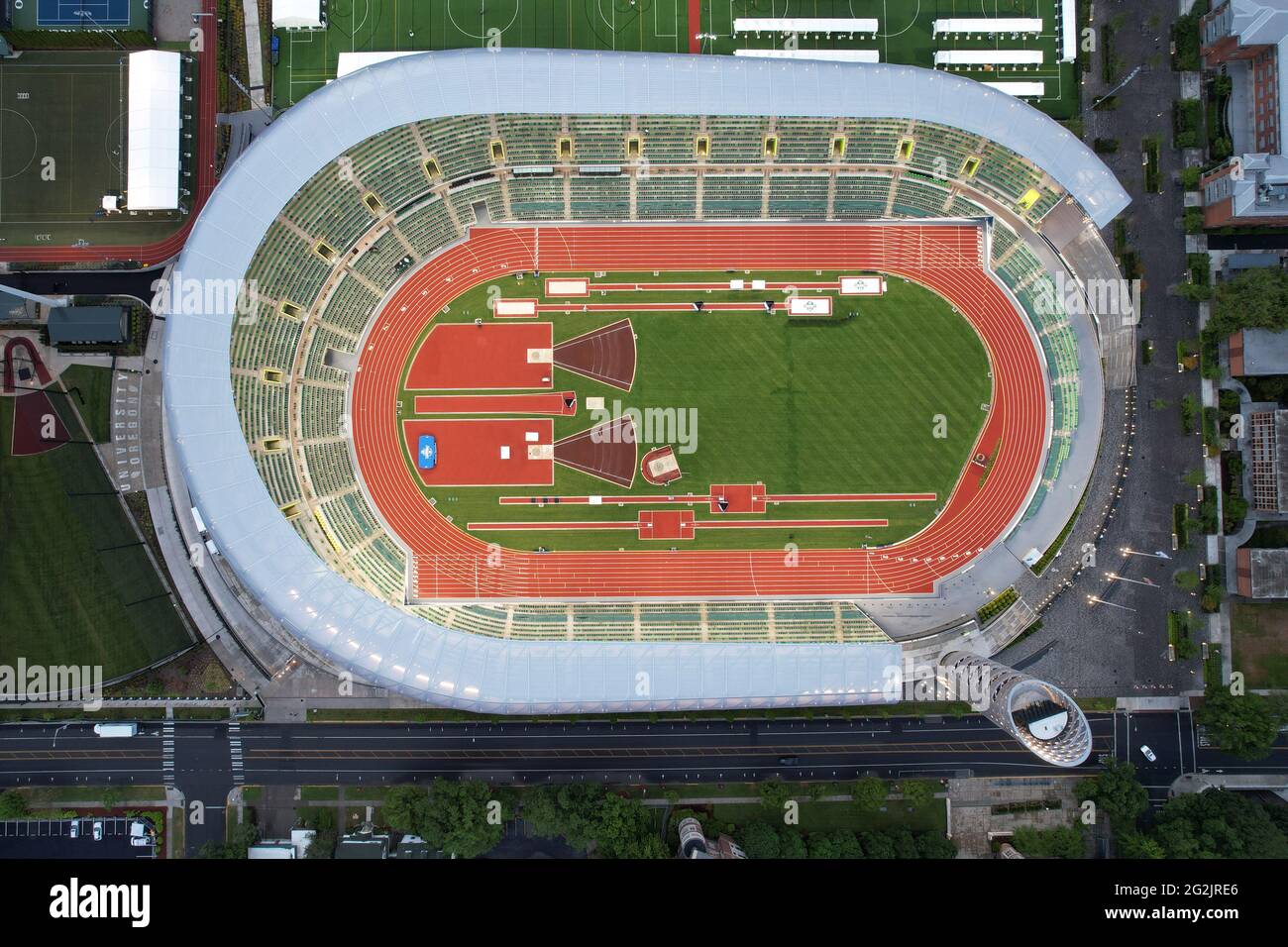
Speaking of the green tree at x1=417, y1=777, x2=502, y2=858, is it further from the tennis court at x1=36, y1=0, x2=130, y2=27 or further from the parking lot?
the tennis court at x1=36, y1=0, x2=130, y2=27

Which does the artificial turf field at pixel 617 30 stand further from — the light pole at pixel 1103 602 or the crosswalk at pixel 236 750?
the crosswalk at pixel 236 750

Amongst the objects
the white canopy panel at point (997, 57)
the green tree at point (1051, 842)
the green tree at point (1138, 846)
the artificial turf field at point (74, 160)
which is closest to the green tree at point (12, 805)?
the artificial turf field at point (74, 160)

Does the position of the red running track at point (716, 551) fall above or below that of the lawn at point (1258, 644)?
above

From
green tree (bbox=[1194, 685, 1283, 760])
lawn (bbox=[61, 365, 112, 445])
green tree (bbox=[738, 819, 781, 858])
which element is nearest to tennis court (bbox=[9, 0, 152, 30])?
lawn (bbox=[61, 365, 112, 445])

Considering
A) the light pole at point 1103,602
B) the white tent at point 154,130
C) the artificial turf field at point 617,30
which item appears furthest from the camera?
the light pole at point 1103,602

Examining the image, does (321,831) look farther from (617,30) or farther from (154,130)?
(617,30)

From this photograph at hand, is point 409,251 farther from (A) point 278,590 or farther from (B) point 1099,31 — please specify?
(B) point 1099,31
